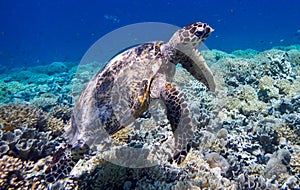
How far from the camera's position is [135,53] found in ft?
11.0

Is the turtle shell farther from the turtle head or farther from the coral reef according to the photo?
the coral reef

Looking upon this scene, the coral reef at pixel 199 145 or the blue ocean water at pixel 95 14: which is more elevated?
the blue ocean water at pixel 95 14

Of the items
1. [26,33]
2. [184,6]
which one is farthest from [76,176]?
[26,33]

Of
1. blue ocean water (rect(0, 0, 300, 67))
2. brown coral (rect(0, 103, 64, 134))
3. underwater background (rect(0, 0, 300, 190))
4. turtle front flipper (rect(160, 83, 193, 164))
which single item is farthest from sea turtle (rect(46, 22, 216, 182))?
blue ocean water (rect(0, 0, 300, 67))

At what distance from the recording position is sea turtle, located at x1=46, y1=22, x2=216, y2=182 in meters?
2.84

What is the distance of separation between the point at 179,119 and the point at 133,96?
604mm

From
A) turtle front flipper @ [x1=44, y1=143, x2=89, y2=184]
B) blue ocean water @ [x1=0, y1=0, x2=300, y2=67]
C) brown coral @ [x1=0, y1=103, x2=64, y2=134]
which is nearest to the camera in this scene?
turtle front flipper @ [x1=44, y1=143, x2=89, y2=184]

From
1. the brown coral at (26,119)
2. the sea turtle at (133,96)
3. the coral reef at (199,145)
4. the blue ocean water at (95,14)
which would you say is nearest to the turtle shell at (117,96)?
the sea turtle at (133,96)

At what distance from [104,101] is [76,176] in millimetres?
950

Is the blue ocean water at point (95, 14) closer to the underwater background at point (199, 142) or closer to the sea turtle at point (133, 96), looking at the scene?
the underwater background at point (199, 142)

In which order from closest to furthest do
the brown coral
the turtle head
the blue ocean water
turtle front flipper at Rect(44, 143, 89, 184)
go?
turtle front flipper at Rect(44, 143, 89, 184) → the turtle head → the brown coral → the blue ocean water

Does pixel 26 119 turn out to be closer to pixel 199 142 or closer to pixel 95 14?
pixel 199 142

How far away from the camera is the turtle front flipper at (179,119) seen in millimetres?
2805

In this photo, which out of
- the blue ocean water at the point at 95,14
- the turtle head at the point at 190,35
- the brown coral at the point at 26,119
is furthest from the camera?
the blue ocean water at the point at 95,14
